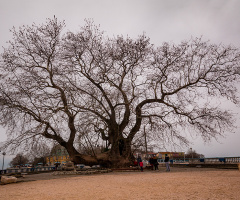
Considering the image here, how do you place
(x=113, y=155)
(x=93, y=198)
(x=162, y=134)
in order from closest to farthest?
(x=93, y=198), (x=162, y=134), (x=113, y=155)

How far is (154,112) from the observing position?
839 inches

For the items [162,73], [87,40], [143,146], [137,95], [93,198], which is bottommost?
[93,198]

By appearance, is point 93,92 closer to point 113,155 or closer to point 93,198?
point 113,155

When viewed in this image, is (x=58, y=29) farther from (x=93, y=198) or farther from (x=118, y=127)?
(x=93, y=198)

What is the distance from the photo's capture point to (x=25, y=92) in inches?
695

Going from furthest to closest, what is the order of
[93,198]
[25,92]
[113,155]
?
[113,155] → [25,92] → [93,198]

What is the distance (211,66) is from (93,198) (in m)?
18.3

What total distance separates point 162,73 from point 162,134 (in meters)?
5.82

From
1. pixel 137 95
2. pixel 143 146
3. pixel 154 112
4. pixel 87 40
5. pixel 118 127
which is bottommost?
pixel 143 146

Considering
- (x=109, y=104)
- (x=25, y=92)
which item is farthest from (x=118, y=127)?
(x=25, y=92)

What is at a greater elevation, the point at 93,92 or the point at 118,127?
the point at 93,92

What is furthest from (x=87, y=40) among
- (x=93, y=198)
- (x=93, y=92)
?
(x=93, y=198)

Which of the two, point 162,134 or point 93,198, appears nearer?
point 93,198

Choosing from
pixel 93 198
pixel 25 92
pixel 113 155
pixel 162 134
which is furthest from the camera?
pixel 113 155
